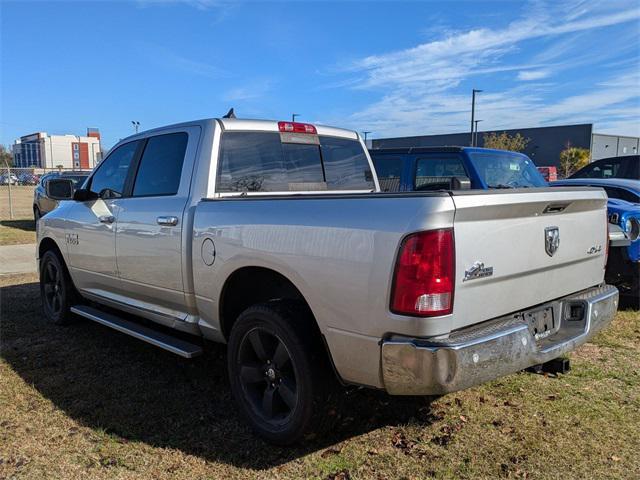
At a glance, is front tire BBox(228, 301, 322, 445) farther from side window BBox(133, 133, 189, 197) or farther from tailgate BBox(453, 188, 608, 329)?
side window BBox(133, 133, 189, 197)

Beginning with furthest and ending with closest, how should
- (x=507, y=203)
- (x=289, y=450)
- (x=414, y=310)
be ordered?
(x=289, y=450) < (x=507, y=203) < (x=414, y=310)

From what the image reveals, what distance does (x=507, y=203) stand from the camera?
2.80 metres

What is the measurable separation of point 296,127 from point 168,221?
1.37 metres

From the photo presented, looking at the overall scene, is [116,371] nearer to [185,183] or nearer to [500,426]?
[185,183]

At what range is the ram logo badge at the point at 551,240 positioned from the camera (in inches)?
123

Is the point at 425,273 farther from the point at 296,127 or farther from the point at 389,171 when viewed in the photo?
the point at 389,171

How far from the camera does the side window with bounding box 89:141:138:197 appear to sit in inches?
189

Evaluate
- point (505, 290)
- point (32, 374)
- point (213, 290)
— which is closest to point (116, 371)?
point (32, 374)

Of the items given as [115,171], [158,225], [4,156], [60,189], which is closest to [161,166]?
[158,225]

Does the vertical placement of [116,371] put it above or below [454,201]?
below

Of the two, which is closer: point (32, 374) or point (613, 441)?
point (613, 441)

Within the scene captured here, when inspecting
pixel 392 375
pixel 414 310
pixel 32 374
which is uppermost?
pixel 414 310

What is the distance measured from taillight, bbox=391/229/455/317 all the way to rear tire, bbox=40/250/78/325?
4.33 metres

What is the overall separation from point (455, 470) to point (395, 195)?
5.19 ft
